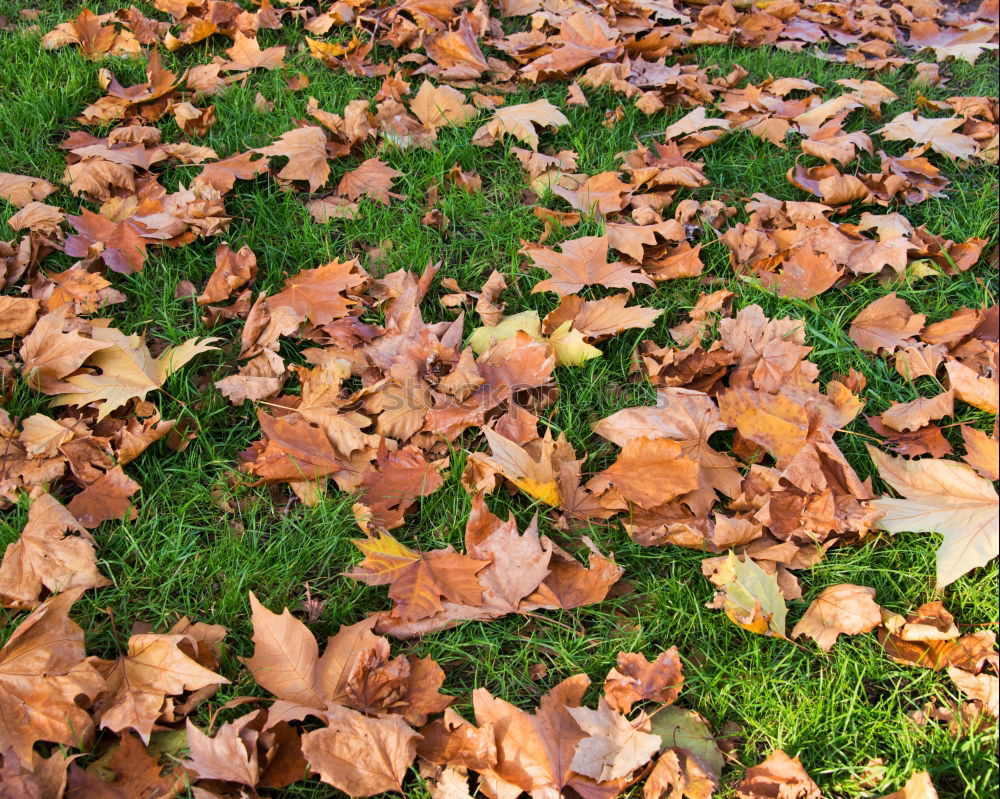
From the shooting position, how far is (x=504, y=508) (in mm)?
2006

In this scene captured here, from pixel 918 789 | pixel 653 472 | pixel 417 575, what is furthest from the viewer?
pixel 653 472

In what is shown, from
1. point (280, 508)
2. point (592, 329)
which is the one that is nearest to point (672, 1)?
point (592, 329)

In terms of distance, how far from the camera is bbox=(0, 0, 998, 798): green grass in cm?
166

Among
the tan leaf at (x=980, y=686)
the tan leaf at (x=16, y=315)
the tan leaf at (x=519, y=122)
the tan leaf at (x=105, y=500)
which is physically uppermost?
the tan leaf at (x=519, y=122)

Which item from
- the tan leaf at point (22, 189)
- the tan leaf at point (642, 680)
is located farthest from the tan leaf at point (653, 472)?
the tan leaf at point (22, 189)

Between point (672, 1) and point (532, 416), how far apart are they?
9.17 ft

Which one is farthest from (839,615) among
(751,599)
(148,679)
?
(148,679)

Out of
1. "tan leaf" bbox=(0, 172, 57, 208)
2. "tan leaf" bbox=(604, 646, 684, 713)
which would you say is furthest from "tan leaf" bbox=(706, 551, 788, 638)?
"tan leaf" bbox=(0, 172, 57, 208)

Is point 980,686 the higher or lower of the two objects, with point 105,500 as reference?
lower

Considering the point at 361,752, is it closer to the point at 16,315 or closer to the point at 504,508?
the point at 504,508

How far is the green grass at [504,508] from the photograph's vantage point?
1.66m

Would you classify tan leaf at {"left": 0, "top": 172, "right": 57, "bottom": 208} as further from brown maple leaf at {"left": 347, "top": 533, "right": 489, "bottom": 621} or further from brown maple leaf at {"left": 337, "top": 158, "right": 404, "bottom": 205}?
brown maple leaf at {"left": 347, "top": 533, "right": 489, "bottom": 621}

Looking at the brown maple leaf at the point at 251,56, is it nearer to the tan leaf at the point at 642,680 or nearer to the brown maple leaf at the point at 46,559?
the brown maple leaf at the point at 46,559

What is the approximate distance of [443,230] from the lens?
2.75 metres
